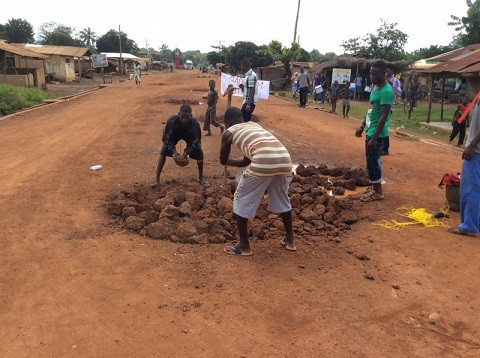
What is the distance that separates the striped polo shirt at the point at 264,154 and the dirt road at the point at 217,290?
2.80 ft

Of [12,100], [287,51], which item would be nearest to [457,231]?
[12,100]

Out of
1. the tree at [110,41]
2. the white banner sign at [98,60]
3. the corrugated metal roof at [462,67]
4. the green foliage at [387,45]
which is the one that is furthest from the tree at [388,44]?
the tree at [110,41]

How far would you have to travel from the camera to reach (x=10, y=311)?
3008 millimetres

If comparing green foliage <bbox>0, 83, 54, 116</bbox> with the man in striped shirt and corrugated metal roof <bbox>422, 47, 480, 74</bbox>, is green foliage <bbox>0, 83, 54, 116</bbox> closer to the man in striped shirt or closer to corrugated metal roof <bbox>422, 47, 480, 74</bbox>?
the man in striped shirt

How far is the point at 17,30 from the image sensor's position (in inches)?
2227

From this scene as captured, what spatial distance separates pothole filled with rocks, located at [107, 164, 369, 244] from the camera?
436 cm

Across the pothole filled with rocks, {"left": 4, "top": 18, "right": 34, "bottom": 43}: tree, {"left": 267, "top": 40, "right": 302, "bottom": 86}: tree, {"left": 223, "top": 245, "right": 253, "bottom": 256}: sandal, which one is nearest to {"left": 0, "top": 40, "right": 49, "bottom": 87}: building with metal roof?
{"left": 267, "top": 40, "right": 302, "bottom": 86}: tree

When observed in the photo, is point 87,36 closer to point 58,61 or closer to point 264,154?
point 58,61

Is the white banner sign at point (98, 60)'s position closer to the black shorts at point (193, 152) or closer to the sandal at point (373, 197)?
the black shorts at point (193, 152)

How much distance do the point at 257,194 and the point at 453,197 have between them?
293 centimetres

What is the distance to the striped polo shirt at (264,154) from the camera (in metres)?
3.70

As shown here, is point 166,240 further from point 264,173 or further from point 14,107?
point 14,107

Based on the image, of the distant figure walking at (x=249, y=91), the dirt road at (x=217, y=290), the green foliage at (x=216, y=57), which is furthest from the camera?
the green foliage at (x=216, y=57)

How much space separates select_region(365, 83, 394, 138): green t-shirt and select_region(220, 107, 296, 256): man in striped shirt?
2095 mm
